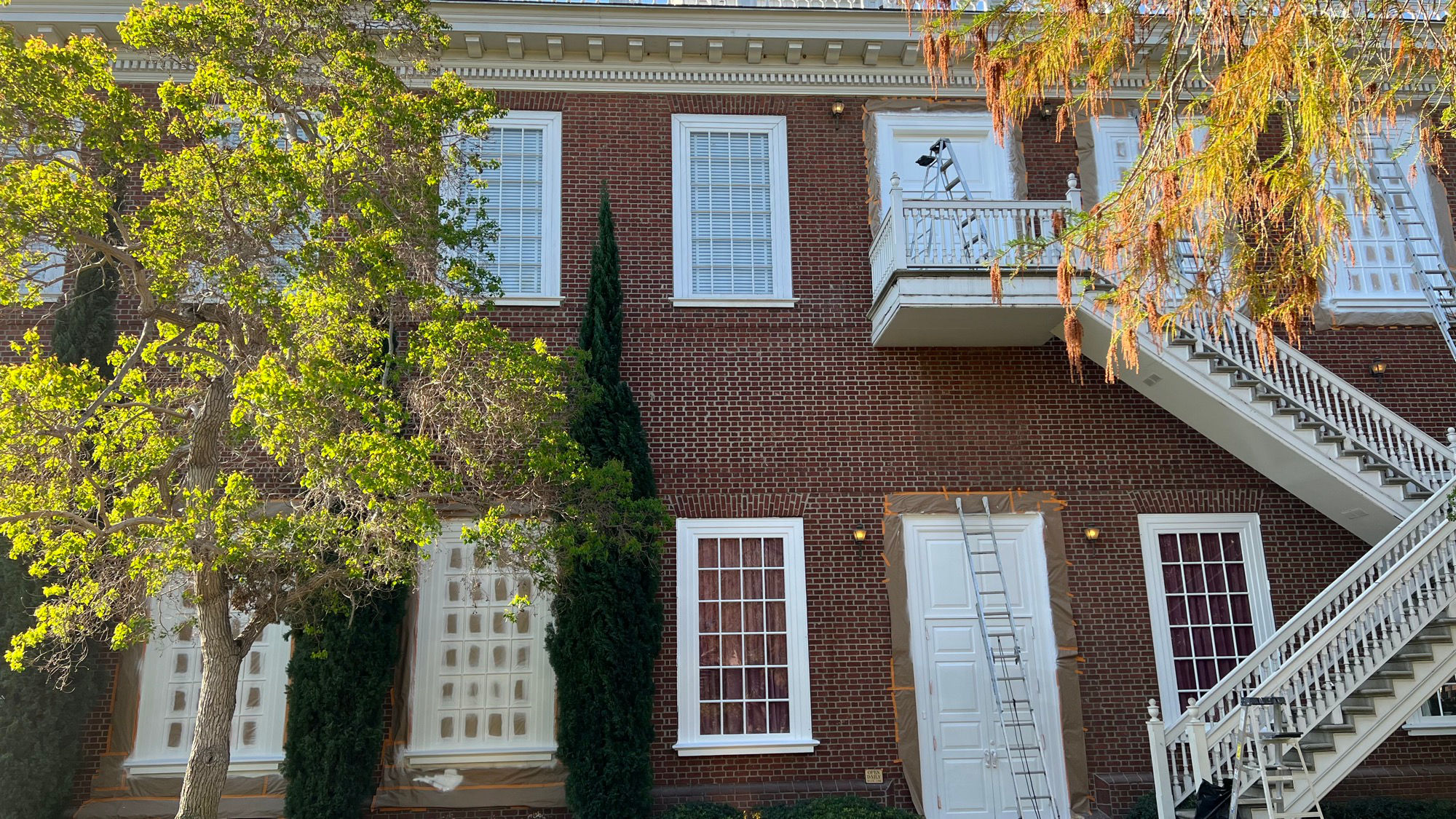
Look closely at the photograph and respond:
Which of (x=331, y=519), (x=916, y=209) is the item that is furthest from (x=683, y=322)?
(x=331, y=519)

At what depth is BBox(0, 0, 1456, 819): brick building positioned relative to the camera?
10750mm

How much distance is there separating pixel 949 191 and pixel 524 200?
4.88 metres

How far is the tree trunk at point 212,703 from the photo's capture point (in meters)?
7.79

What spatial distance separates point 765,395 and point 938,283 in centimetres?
227

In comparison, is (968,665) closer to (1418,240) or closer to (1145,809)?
(1145,809)

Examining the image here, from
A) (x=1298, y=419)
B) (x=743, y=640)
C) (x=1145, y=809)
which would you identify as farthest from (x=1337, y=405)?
(x=743, y=640)

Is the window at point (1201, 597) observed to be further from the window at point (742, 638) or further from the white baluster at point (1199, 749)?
the window at point (742, 638)

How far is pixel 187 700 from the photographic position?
35.2ft

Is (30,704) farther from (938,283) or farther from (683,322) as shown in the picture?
(938,283)

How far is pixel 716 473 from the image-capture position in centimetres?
1158

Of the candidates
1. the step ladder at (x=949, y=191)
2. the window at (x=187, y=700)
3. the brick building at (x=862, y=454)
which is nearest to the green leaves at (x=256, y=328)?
the window at (x=187, y=700)

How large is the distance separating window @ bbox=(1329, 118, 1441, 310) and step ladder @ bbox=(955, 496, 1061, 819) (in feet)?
17.5

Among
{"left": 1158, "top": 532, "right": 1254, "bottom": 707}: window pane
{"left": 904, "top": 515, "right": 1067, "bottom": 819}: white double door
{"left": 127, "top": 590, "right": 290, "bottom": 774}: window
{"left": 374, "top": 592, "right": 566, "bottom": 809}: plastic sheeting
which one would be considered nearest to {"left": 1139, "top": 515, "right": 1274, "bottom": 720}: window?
{"left": 1158, "top": 532, "right": 1254, "bottom": 707}: window pane

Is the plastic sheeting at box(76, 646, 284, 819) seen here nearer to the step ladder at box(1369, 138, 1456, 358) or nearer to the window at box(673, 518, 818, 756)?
the window at box(673, 518, 818, 756)
